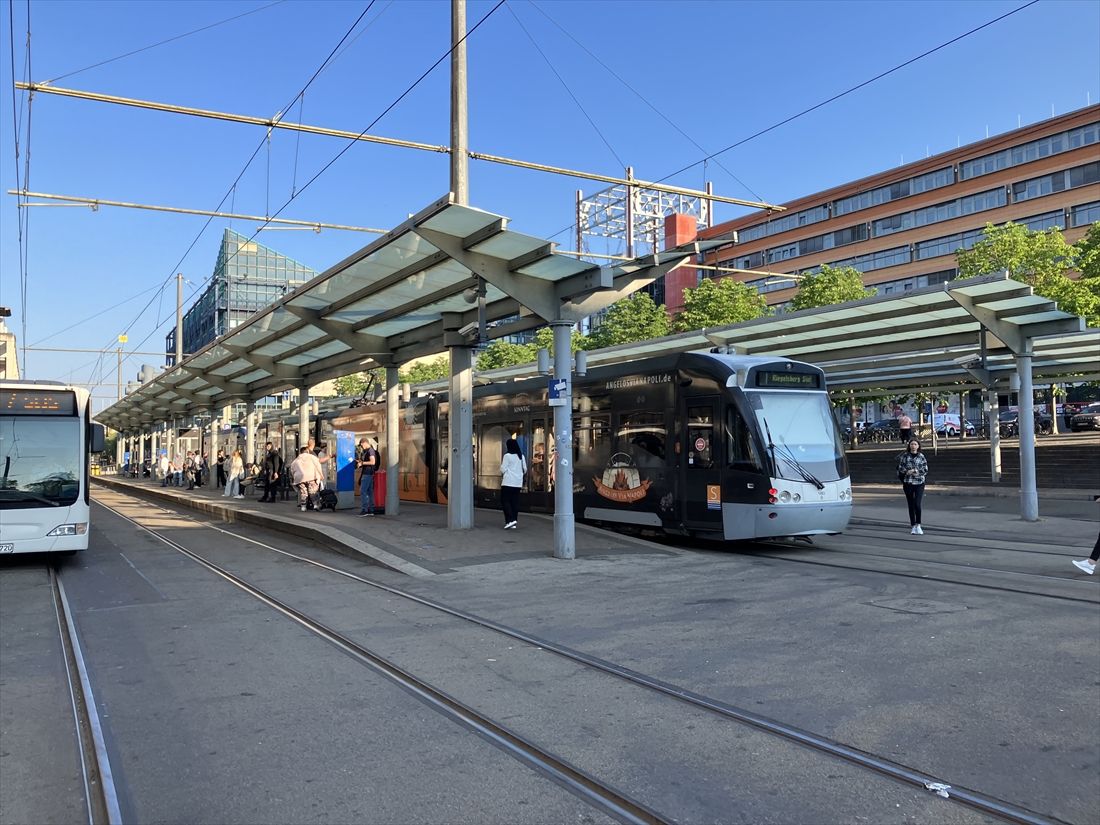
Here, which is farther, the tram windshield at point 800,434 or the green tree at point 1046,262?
the green tree at point 1046,262

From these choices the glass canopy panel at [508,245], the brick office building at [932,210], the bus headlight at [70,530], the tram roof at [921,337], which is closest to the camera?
the glass canopy panel at [508,245]

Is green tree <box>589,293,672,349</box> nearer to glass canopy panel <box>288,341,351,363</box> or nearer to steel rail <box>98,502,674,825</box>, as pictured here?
glass canopy panel <box>288,341,351,363</box>

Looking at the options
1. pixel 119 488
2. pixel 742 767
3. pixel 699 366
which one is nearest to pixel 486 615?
pixel 742 767

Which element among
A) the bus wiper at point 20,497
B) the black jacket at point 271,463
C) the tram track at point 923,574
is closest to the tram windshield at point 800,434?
the tram track at point 923,574

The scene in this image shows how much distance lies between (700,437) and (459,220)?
5.06 metres

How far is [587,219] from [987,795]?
20187mm

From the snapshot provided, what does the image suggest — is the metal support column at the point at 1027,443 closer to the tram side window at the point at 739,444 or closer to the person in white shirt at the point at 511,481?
the tram side window at the point at 739,444

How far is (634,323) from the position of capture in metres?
46.0

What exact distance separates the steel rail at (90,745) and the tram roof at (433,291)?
611 centimetres

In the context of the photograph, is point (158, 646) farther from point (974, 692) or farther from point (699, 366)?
point (699, 366)

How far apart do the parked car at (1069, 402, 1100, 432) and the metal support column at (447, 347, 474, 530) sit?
39221mm

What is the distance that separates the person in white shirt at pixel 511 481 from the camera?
1463cm

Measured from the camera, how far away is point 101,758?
4.46 metres

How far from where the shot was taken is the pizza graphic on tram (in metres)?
14.3
